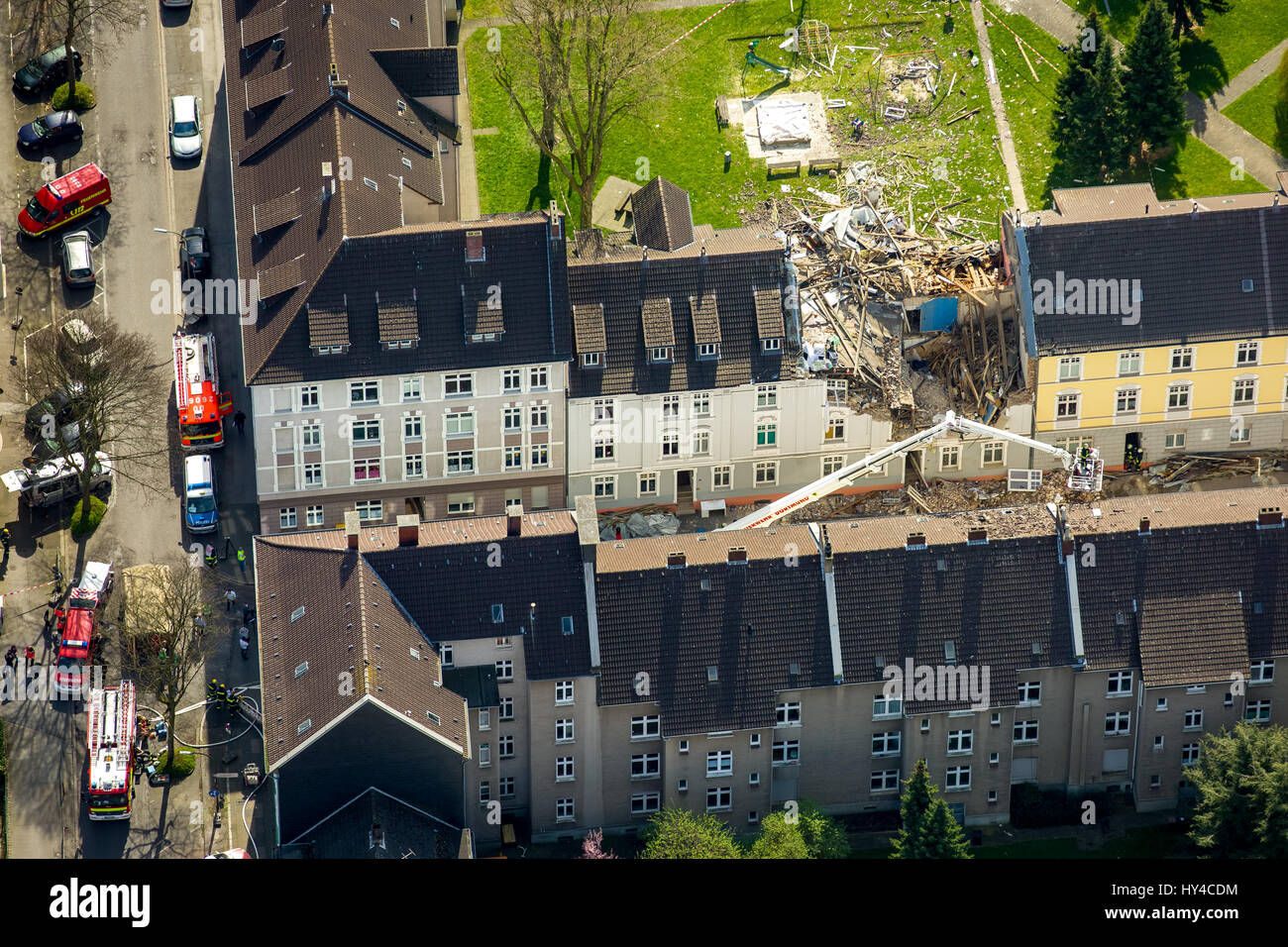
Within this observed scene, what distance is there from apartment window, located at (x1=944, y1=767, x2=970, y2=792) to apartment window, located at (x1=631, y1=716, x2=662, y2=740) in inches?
674

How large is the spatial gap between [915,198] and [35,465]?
62520 mm

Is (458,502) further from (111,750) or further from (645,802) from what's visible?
(111,750)

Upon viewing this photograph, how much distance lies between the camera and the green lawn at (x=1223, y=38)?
166 m

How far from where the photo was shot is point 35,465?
14362 centimetres

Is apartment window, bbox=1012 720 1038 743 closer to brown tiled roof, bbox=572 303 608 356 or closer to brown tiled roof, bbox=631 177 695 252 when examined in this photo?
brown tiled roof, bbox=572 303 608 356

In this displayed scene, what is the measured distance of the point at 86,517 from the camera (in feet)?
469

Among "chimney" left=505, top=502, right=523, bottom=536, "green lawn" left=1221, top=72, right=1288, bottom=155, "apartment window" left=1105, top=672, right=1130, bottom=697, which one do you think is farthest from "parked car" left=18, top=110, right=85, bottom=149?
"green lawn" left=1221, top=72, right=1288, bottom=155

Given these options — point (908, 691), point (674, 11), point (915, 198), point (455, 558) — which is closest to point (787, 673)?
point (908, 691)

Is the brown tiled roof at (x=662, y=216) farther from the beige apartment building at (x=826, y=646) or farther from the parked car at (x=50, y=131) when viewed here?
the parked car at (x=50, y=131)

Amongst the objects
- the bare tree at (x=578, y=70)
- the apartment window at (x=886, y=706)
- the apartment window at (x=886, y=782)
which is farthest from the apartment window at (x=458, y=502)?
the apartment window at (x=886, y=782)

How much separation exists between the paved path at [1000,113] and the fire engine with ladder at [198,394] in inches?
2240

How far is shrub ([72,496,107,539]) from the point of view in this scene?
5625 inches
